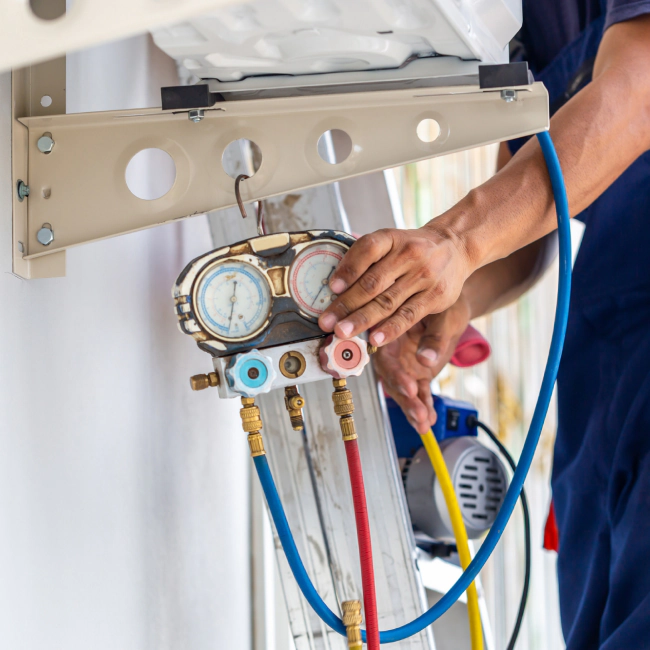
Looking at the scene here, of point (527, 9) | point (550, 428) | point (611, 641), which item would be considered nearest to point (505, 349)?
point (550, 428)

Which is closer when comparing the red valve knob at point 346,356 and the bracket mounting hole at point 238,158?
the red valve knob at point 346,356

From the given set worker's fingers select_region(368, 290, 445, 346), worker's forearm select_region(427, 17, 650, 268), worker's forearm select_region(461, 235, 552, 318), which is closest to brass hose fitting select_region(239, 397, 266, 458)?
worker's fingers select_region(368, 290, 445, 346)

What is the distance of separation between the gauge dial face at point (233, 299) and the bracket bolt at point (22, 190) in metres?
0.17

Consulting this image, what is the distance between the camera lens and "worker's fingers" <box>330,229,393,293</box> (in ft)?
2.20

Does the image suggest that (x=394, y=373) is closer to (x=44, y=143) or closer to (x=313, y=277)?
(x=313, y=277)

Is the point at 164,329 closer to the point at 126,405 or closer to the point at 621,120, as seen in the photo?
the point at 126,405

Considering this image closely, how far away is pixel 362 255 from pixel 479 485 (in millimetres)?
585

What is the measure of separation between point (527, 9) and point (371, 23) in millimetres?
774

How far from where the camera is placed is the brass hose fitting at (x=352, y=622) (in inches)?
29.5

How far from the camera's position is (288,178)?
722 millimetres

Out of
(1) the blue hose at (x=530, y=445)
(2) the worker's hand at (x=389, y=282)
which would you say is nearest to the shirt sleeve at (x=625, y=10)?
(1) the blue hose at (x=530, y=445)

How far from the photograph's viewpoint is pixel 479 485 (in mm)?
1127

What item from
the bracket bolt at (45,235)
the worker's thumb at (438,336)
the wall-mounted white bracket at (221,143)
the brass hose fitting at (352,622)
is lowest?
the brass hose fitting at (352,622)

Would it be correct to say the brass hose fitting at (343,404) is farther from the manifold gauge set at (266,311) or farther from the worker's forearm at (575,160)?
the worker's forearm at (575,160)
